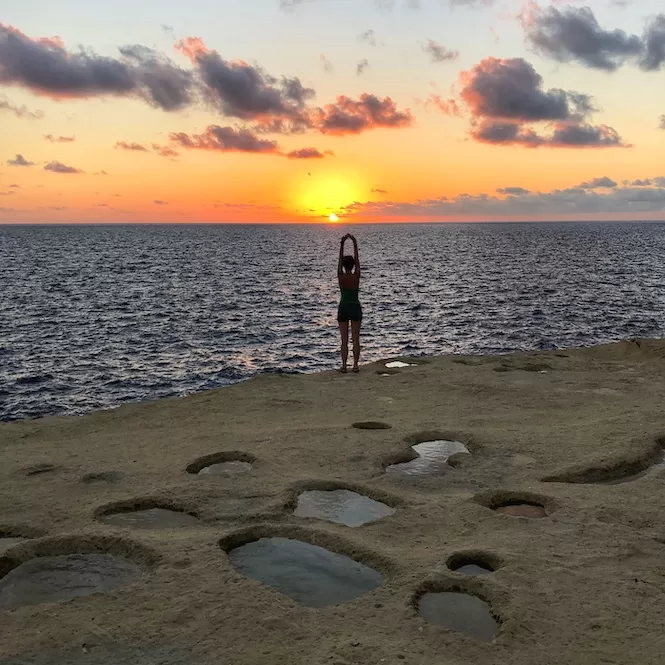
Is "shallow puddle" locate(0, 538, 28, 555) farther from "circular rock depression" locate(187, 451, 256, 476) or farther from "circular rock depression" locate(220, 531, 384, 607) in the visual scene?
"circular rock depression" locate(187, 451, 256, 476)

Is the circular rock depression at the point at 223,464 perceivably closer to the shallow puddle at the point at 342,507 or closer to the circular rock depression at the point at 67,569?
the shallow puddle at the point at 342,507

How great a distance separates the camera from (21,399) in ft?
73.2

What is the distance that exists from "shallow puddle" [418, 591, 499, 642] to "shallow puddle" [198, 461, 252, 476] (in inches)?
148

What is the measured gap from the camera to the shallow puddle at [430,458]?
28.6 feet

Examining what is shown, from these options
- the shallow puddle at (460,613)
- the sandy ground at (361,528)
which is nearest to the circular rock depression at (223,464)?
the sandy ground at (361,528)

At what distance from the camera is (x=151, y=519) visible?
714 centimetres

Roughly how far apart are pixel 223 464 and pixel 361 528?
2963 mm

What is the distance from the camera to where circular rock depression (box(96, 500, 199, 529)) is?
7.00m

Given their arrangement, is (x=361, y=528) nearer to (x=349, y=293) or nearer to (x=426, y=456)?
(x=426, y=456)

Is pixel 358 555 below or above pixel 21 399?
above

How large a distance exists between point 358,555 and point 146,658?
7.50 ft

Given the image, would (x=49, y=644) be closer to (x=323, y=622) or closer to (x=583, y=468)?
(x=323, y=622)

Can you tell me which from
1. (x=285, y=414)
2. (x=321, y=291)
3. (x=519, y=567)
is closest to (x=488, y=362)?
(x=285, y=414)

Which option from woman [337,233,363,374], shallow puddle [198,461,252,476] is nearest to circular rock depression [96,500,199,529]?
shallow puddle [198,461,252,476]
